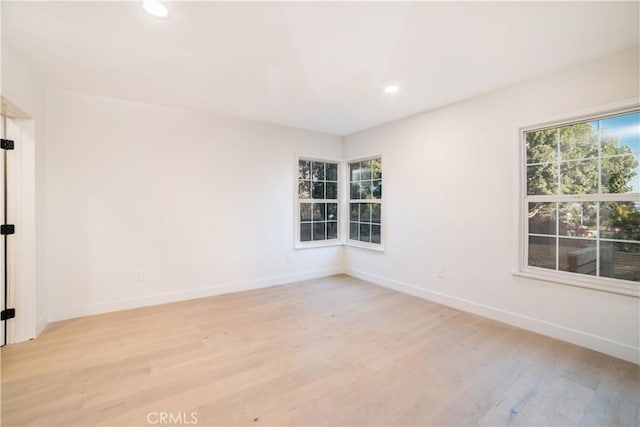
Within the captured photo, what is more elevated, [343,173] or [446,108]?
[446,108]

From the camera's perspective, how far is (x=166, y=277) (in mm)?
3611

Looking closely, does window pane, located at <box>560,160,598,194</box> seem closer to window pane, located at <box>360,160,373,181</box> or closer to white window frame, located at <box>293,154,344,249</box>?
window pane, located at <box>360,160,373,181</box>

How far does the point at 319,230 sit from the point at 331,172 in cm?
110

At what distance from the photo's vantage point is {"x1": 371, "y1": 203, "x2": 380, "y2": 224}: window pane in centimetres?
464

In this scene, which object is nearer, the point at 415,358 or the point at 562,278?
the point at 415,358

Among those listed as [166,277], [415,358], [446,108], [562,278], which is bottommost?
[415,358]

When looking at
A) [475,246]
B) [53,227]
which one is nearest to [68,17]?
[53,227]

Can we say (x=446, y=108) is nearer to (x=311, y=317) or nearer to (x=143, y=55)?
(x=311, y=317)

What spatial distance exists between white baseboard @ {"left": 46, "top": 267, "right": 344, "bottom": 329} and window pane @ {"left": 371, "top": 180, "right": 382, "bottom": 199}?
5.19 ft

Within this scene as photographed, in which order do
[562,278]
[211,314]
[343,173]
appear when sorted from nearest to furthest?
[562,278] → [211,314] → [343,173]

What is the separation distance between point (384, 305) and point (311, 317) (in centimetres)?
99

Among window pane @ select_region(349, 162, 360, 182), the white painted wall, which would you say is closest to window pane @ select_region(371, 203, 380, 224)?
window pane @ select_region(349, 162, 360, 182)

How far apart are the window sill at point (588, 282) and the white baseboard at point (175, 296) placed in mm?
2998

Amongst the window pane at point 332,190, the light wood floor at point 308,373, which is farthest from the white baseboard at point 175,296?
the window pane at point 332,190
